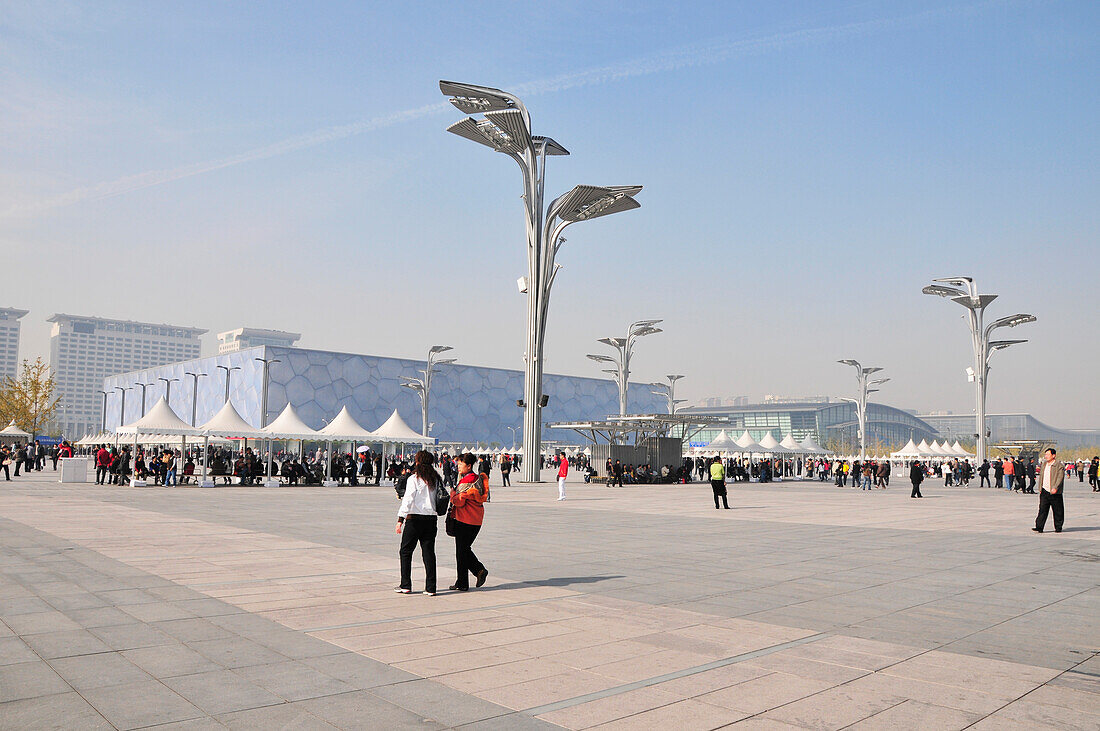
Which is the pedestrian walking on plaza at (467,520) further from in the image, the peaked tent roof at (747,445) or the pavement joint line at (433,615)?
the peaked tent roof at (747,445)

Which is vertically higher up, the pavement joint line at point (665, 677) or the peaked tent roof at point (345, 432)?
the peaked tent roof at point (345, 432)

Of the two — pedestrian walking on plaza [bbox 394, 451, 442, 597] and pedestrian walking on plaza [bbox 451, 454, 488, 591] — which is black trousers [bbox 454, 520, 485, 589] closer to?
pedestrian walking on plaza [bbox 451, 454, 488, 591]

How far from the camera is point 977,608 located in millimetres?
7828

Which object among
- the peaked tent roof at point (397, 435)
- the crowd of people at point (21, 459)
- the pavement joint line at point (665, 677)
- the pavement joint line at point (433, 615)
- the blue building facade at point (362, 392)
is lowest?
the crowd of people at point (21, 459)

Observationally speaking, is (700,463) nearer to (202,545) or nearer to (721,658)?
(202,545)

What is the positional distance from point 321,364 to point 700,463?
55055 millimetres

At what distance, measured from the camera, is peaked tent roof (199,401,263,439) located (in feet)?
106

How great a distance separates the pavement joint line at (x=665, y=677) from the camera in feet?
15.3

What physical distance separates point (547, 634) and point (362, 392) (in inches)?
3587

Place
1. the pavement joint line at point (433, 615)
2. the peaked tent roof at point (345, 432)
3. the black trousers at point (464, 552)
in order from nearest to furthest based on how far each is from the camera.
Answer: the pavement joint line at point (433, 615)
the black trousers at point (464, 552)
the peaked tent roof at point (345, 432)

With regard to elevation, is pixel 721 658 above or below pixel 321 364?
below

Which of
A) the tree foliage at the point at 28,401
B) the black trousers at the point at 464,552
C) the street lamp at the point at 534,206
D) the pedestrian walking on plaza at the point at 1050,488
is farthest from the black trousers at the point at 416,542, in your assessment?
the tree foliage at the point at 28,401

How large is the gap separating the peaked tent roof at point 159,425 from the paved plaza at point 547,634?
18958 mm

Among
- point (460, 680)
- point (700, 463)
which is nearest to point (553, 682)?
point (460, 680)
